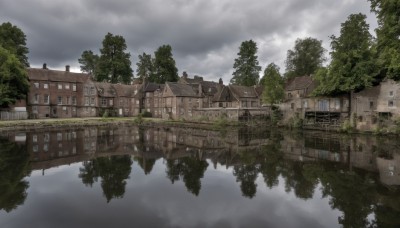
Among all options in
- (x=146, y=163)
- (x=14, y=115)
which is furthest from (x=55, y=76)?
(x=146, y=163)

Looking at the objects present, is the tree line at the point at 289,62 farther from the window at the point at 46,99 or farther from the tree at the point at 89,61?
the window at the point at 46,99

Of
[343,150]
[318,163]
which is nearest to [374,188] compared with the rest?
[318,163]

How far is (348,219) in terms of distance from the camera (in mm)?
9703

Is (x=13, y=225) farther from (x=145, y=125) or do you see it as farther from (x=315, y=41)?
(x=315, y=41)

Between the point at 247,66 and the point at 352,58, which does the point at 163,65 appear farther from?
the point at 352,58

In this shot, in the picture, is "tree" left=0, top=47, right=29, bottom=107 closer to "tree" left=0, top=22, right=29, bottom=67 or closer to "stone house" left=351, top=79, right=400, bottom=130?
"tree" left=0, top=22, right=29, bottom=67

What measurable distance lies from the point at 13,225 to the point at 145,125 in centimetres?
4382

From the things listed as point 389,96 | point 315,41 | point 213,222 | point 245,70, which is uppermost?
point 315,41

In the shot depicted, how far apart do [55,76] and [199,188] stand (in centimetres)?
5852

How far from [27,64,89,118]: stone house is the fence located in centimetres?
291

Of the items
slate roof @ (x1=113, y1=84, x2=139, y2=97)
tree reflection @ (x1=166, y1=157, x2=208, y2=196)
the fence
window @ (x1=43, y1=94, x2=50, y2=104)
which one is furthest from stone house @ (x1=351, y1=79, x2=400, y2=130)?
window @ (x1=43, y1=94, x2=50, y2=104)

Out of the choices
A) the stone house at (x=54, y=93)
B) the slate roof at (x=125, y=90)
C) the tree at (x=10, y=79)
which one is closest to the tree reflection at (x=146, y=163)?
the tree at (x=10, y=79)

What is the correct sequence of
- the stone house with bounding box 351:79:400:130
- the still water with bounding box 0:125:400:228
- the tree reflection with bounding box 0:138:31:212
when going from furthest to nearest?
the stone house with bounding box 351:79:400:130, the tree reflection with bounding box 0:138:31:212, the still water with bounding box 0:125:400:228

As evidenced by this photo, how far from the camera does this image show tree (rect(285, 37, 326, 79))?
70.2 metres
